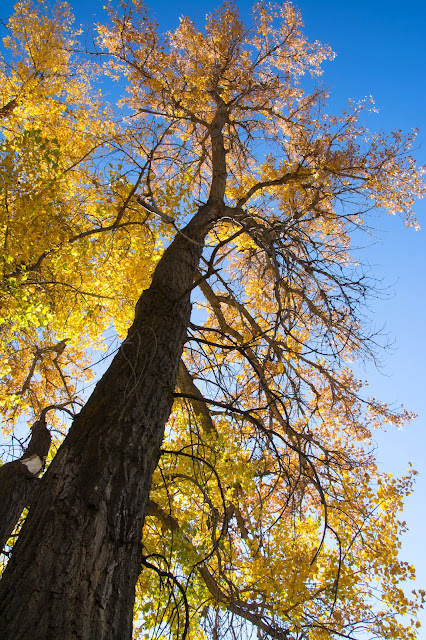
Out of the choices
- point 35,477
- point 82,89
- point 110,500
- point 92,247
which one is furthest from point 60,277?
point 82,89

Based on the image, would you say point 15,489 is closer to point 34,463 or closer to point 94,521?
point 34,463

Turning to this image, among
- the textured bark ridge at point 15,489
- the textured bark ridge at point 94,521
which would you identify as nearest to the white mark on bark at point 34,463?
the textured bark ridge at point 15,489

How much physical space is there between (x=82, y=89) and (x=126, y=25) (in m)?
2.01

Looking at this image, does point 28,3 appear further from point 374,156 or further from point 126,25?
point 374,156

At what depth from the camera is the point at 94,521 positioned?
1638 mm

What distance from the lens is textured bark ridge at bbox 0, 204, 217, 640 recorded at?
4.53 ft

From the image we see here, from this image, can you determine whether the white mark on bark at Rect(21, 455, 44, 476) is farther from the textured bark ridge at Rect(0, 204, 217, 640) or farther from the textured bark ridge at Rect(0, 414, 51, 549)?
the textured bark ridge at Rect(0, 204, 217, 640)

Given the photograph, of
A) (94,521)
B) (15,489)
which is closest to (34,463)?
(15,489)

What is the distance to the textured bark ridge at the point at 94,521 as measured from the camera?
138 cm

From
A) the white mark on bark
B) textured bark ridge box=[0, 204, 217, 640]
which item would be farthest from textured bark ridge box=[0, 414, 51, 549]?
textured bark ridge box=[0, 204, 217, 640]

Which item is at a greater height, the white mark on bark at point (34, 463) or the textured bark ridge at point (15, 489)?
the white mark on bark at point (34, 463)

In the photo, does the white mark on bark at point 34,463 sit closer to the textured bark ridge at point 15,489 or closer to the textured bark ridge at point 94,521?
the textured bark ridge at point 15,489

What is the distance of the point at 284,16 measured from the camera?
778 cm

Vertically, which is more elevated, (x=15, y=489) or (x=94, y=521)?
(x=15, y=489)
